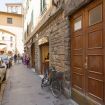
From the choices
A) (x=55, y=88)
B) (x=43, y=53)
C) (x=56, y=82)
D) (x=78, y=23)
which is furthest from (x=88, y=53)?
(x=43, y=53)

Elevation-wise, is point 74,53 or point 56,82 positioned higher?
point 74,53

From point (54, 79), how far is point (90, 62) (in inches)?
134

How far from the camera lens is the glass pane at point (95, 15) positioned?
673cm

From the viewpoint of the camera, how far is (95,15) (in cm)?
703

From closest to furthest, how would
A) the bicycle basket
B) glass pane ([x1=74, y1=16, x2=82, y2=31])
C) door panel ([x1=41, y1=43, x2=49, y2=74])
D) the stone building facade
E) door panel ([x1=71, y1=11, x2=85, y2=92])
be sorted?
the stone building facade
door panel ([x1=71, y1=11, x2=85, y2=92])
glass pane ([x1=74, y1=16, x2=82, y2=31])
the bicycle basket
door panel ([x1=41, y1=43, x2=49, y2=74])

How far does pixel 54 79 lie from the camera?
10.6m

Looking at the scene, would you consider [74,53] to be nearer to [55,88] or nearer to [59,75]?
[59,75]

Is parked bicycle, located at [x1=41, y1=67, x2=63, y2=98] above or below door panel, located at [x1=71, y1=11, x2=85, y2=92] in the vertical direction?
below

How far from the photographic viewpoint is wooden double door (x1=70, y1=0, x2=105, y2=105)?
6684mm

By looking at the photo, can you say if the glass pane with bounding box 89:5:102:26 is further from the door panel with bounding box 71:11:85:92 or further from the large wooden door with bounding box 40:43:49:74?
the large wooden door with bounding box 40:43:49:74

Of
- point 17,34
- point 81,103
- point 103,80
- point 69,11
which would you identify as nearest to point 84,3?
point 69,11

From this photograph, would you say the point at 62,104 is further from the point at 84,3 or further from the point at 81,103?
the point at 84,3

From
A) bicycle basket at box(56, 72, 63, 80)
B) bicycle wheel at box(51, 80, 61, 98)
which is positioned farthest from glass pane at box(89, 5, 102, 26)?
bicycle wheel at box(51, 80, 61, 98)

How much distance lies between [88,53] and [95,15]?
1.09 m
